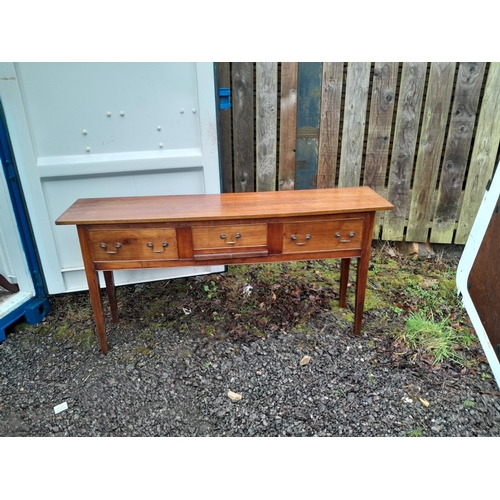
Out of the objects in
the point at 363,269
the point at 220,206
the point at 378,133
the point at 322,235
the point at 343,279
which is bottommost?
the point at 343,279

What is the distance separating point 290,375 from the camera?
243 cm

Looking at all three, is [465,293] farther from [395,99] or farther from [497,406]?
[395,99]

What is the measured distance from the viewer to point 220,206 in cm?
241

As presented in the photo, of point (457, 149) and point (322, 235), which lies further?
point (457, 149)

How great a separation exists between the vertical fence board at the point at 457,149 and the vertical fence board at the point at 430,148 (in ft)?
0.21

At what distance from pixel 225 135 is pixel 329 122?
0.92m

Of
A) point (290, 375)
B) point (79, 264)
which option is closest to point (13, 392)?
point (79, 264)

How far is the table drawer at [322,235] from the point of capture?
2.32 m

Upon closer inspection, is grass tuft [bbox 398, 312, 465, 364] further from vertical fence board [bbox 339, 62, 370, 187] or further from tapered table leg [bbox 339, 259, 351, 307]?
vertical fence board [bbox 339, 62, 370, 187]

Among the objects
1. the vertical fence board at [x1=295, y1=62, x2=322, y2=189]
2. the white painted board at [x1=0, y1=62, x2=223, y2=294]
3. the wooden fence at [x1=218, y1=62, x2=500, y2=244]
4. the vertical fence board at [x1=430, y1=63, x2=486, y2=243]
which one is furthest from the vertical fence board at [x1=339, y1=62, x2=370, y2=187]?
the white painted board at [x1=0, y1=62, x2=223, y2=294]

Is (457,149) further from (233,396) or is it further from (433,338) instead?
(233,396)

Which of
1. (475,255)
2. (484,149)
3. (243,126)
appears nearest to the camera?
(475,255)

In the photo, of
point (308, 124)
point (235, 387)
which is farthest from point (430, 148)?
point (235, 387)

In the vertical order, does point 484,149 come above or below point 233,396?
above
